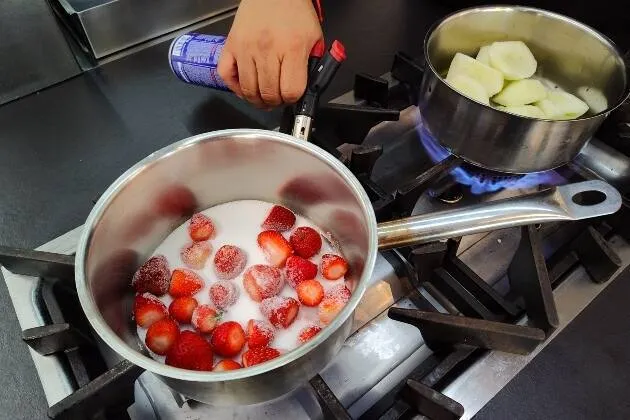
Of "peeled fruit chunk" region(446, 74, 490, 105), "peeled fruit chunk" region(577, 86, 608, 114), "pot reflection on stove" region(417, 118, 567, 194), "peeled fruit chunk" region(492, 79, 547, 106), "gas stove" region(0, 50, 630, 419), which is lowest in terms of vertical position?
"gas stove" region(0, 50, 630, 419)

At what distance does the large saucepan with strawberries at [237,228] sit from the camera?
50cm

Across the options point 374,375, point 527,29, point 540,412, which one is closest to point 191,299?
point 374,375

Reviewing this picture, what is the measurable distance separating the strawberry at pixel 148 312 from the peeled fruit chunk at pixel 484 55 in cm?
58

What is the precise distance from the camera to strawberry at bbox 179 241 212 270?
23.2 inches

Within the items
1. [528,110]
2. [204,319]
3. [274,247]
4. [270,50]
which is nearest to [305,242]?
[274,247]

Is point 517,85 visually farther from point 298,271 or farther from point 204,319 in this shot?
point 204,319

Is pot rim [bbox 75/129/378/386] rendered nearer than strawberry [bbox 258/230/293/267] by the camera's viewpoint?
Yes

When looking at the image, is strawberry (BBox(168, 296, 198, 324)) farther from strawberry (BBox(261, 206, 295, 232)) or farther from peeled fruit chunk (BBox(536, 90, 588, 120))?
peeled fruit chunk (BBox(536, 90, 588, 120))

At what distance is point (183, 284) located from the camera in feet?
1.85

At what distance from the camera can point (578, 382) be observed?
0.56 m

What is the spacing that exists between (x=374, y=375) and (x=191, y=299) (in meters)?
0.22

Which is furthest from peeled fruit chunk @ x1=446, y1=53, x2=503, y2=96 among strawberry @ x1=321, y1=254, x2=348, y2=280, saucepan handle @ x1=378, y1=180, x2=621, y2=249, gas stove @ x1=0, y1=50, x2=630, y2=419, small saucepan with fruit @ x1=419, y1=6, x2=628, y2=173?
strawberry @ x1=321, y1=254, x2=348, y2=280

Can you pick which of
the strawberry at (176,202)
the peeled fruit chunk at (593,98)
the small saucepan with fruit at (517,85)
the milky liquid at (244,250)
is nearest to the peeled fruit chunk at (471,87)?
the small saucepan with fruit at (517,85)

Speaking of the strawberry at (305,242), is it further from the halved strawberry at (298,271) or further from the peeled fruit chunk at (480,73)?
the peeled fruit chunk at (480,73)
